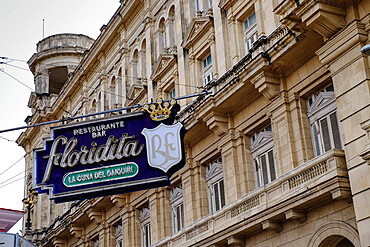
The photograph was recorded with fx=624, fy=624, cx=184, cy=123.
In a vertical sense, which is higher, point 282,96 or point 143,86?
point 143,86

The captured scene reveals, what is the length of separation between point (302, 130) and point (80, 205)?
20.1 meters

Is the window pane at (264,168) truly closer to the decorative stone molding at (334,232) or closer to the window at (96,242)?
the decorative stone molding at (334,232)

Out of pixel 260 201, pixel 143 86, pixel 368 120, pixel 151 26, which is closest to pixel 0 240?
pixel 260 201

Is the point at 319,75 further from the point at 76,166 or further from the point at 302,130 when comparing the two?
the point at 76,166

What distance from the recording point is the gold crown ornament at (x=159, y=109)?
69.6ft

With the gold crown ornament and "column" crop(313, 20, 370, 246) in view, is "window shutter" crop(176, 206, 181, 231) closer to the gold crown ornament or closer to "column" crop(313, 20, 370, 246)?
the gold crown ornament

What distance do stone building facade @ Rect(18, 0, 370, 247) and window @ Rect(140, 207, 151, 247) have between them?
Answer: 6cm

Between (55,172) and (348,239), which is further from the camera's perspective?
(55,172)

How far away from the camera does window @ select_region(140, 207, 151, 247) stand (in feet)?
104

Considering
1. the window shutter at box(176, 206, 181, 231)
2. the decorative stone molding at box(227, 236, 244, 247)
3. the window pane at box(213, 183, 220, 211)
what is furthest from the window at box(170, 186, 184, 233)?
the decorative stone molding at box(227, 236, 244, 247)

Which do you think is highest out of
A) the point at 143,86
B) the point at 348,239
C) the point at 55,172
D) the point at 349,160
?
the point at 143,86

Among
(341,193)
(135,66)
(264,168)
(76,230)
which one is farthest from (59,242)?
(341,193)

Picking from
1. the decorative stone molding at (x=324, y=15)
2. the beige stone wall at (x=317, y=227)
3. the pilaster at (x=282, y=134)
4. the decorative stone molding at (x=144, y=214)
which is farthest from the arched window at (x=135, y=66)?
the decorative stone molding at (x=324, y=15)

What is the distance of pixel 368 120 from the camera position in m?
16.2
